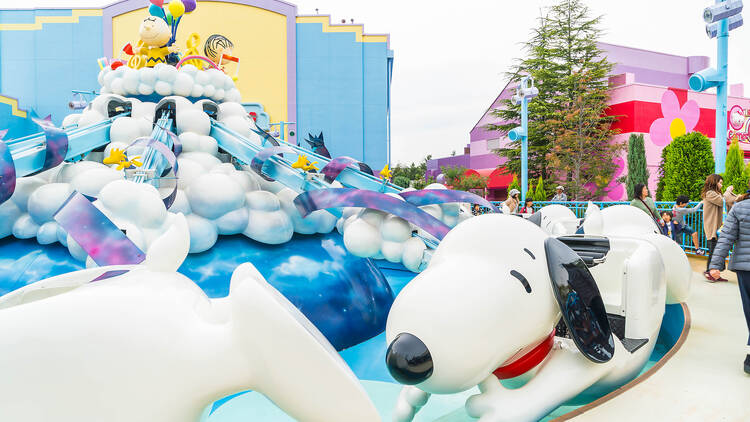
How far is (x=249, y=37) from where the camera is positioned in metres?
17.7

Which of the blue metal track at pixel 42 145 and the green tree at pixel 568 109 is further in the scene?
the green tree at pixel 568 109

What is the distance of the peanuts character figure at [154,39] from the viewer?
17.8 ft

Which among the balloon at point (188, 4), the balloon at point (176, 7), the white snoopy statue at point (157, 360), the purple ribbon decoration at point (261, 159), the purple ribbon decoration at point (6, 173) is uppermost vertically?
the balloon at point (188, 4)

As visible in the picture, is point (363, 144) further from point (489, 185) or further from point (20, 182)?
point (20, 182)

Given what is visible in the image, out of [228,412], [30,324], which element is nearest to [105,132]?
[228,412]

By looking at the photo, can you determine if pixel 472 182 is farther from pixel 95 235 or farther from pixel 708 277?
pixel 95 235

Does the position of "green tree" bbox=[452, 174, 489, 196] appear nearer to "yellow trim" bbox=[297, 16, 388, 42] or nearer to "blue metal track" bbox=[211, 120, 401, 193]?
"yellow trim" bbox=[297, 16, 388, 42]

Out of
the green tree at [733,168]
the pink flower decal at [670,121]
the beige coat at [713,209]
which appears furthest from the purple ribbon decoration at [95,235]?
the pink flower decal at [670,121]

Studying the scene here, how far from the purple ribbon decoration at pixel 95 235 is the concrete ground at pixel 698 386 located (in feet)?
8.71

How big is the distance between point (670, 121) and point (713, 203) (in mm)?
17119

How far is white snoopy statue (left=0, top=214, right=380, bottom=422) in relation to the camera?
127 cm

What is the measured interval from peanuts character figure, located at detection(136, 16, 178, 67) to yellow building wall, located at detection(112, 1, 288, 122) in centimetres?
1216

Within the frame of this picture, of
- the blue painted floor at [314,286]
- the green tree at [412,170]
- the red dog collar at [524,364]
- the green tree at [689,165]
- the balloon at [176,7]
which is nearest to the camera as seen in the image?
the red dog collar at [524,364]

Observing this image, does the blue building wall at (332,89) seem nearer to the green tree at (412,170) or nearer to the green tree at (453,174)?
the green tree at (453,174)
